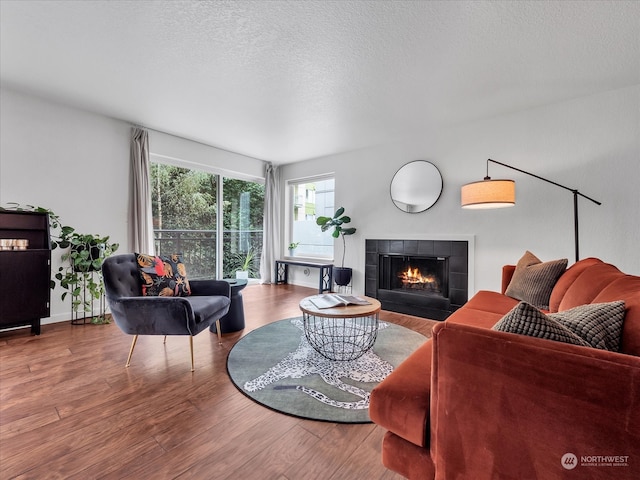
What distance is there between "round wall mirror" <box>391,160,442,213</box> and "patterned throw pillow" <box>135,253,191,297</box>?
119 inches

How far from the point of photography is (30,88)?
9.34 feet

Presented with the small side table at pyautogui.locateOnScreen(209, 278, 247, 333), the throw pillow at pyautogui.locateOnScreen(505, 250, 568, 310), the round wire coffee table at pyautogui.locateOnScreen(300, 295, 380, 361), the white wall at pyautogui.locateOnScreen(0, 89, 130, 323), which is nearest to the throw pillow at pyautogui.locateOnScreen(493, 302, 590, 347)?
the round wire coffee table at pyautogui.locateOnScreen(300, 295, 380, 361)

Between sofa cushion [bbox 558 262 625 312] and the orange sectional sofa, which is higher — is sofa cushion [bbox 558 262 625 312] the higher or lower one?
the higher one

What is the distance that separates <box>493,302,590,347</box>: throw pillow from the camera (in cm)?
77

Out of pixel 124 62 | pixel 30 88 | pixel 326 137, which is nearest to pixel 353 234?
pixel 326 137

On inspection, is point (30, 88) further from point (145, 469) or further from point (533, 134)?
point (533, 134)

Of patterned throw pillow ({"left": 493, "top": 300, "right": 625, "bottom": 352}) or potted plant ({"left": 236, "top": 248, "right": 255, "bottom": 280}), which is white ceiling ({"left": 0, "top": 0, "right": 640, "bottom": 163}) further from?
potted plant ({"left": 236, "top": 248, "right": 255, "bottom": 280})

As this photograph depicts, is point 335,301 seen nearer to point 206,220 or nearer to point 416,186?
point 416,186

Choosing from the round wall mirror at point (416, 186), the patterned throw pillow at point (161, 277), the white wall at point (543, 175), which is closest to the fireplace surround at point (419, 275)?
the white wall at point (543, 175)

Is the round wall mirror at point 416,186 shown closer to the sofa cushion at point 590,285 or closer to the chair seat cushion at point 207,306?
the sofa cushion at point 590,285

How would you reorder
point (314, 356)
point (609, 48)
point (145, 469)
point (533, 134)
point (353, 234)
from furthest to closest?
point (353, 234) → point (533, 134) → point (314, 356) → point (609, 48) → point (145, 469)

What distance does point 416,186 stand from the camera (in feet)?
13.1

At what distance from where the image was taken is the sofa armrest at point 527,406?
0.65m

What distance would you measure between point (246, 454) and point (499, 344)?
48.1 inches
